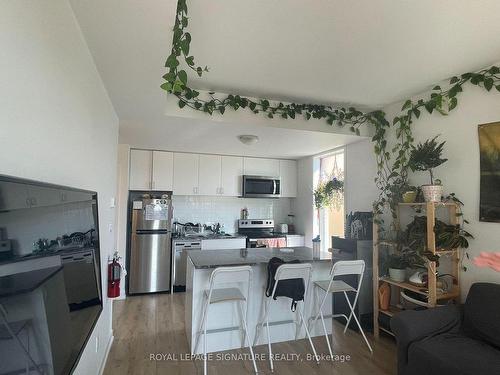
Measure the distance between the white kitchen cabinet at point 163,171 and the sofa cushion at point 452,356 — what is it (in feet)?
12.7

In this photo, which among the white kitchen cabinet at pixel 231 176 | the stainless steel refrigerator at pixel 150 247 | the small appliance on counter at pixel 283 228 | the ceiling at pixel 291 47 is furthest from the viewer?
the small appliance on counter at pixel 283 228

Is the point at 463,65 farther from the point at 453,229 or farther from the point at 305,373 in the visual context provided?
the point at 305,373

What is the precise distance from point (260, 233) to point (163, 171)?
6.85 feet

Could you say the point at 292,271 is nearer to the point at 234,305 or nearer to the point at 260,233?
the point at 234,305

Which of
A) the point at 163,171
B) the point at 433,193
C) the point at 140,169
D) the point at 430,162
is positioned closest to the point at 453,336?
the point at 433,193

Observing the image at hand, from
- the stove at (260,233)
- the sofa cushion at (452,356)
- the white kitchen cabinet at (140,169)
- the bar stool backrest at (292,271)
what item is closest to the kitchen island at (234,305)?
the bar stool backrest at (292,271)

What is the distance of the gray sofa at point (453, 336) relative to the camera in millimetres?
1837

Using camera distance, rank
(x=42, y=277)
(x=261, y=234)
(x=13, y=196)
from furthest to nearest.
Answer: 1. (x=261, y=234)
2. (x=42, y=277)
3. (x=13, y=196)

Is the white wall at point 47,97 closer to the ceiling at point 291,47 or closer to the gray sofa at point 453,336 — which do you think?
the ceiling at point 291,47

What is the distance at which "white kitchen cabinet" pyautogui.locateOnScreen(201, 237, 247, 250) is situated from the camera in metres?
4.61

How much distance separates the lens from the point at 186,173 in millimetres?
4820

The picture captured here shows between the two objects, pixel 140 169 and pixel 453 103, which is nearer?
pixel 453 103

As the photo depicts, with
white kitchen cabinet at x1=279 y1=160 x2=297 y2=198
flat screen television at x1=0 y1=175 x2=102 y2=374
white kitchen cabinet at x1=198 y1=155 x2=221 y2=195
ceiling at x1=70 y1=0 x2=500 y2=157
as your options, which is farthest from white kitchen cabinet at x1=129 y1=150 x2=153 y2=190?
flat screen television at x1=0 y1=175 x2=102 y2=374

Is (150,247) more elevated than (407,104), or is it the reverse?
(407,104)
